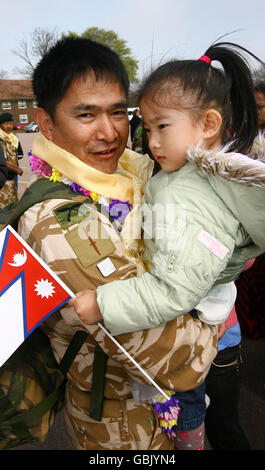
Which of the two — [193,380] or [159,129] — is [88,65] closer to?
[159,129]

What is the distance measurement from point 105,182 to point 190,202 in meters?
0.45

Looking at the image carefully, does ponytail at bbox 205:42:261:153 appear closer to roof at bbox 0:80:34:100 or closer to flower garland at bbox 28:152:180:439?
flower garland at bbox 28:152:180:439

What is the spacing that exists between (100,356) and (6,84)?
47948 mm

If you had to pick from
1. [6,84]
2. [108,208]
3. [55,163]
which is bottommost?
[6,84]

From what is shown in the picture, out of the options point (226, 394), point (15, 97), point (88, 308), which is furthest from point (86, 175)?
point (15, 97)

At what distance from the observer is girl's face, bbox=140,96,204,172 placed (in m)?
1.33

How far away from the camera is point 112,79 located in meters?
1.46

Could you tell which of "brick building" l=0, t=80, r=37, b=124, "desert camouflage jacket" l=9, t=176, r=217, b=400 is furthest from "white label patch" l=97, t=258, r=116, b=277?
"brick building" l=0, t=80, r=37, b=124

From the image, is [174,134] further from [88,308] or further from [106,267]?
[88,308]

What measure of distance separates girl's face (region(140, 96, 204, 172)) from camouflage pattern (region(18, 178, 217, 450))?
0.36 meters

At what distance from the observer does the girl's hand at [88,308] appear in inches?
42.1

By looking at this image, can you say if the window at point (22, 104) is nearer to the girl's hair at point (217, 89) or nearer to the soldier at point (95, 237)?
the soldier at point (95, 237)
